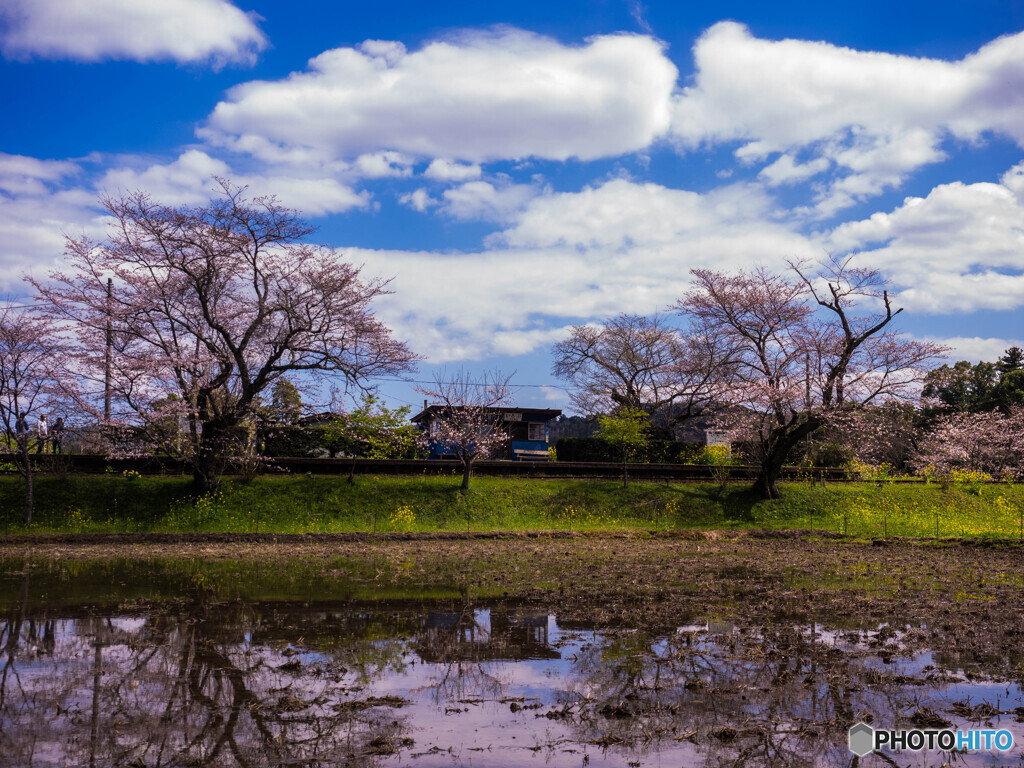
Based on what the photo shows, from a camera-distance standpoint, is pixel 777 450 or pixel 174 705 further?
pixel 777 450

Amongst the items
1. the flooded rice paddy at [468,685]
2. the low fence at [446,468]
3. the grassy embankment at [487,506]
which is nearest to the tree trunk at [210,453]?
the grassy embankment at [487,506]

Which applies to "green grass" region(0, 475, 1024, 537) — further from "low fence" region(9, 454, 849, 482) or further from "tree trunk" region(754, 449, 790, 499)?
"low fence" region(9, 454, 849, 482)

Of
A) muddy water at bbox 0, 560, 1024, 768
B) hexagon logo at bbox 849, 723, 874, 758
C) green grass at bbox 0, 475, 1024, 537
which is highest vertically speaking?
hexagon logo at bbox 849, 723, 874, 758

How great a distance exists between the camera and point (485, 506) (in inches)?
1091

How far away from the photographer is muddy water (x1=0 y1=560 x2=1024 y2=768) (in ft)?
18.2

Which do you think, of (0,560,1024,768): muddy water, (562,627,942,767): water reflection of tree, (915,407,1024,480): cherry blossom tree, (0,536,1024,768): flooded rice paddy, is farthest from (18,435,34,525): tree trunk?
(915,407,1024,480): cherry blossom tree

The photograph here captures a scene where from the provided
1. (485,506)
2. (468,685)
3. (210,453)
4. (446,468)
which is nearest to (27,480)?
(210,453)

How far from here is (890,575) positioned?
15.3 m

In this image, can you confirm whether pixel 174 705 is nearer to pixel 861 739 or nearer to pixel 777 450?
pixel 861 739

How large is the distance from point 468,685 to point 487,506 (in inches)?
806

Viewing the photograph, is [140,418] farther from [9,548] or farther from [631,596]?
[631,596]

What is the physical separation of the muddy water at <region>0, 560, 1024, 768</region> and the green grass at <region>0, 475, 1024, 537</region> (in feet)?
47.8

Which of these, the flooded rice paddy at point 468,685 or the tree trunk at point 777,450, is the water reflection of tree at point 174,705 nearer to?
the flooded rice paddy at point 468,685

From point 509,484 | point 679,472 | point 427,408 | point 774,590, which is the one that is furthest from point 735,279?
point 774,590
